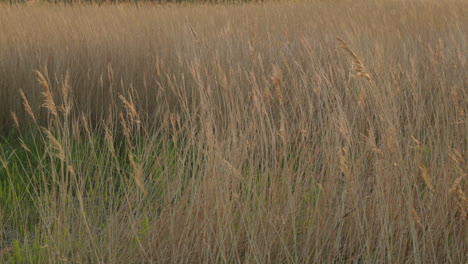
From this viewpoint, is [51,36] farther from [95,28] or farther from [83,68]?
[83,68]

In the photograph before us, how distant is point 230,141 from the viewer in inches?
80.3

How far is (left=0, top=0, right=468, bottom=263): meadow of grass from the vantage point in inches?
69.8

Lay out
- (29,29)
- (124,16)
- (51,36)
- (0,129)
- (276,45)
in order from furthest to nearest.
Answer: (124,16) → (29,29) → (51,36) → (276,45) → (0,129)

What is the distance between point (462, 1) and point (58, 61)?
622 centimetres

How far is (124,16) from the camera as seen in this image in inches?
237

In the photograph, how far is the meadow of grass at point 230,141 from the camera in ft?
5.82

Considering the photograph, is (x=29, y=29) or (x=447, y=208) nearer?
(x=447, y=208)

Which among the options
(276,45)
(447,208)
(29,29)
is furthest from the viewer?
(29,29)

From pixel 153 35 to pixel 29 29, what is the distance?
1146mm

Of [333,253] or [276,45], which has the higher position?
[276,45]

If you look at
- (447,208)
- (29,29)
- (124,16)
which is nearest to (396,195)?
(447,208)

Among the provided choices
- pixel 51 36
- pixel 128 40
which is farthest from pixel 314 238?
pixel 51 36

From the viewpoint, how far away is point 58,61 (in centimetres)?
387

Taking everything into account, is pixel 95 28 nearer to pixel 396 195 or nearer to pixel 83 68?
pixel 83 68
